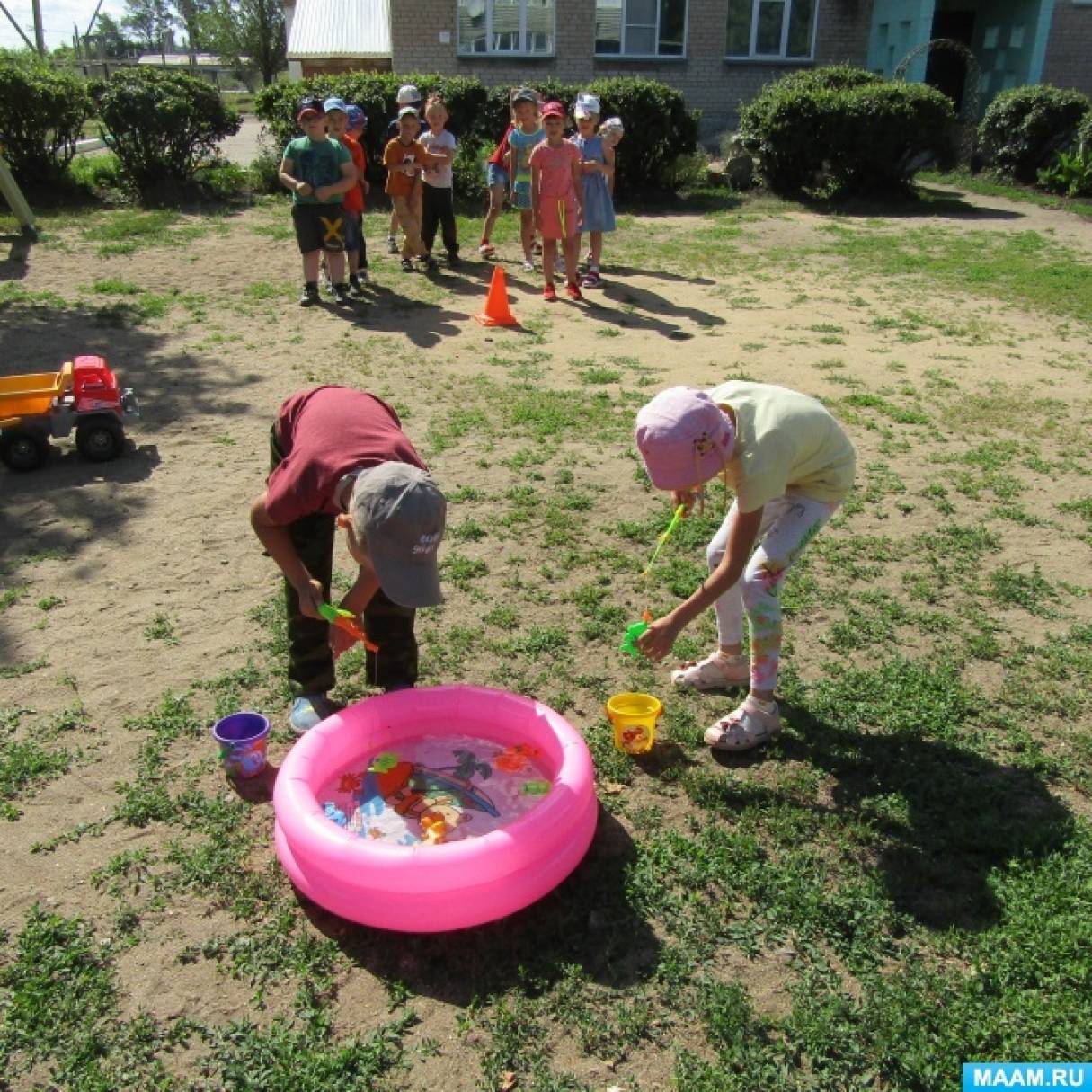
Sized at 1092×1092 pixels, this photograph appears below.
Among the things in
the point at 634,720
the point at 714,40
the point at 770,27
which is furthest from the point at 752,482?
the point at 770,27

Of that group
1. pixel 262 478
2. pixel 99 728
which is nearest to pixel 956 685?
pixel 99 728

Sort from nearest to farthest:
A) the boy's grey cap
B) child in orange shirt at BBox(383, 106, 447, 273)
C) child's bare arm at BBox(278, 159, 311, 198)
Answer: the boy's grey cap
child's bare arm at BBox(278, 159, 311, 198)
child in orange shirt at BBox(383, 106, 447, 273)

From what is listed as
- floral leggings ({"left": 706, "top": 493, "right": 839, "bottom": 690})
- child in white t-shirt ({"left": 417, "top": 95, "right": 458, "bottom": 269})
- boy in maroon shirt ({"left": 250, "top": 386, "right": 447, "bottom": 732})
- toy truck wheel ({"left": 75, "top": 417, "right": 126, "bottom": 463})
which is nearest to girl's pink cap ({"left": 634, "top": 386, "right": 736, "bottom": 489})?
floral leggings ({"left": 706, "top": 493, "right": 839, "bottom": 690})

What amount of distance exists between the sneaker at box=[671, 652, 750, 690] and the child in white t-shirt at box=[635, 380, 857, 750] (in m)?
0.28

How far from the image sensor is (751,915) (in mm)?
2889

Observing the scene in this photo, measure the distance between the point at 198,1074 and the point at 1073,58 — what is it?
24393 millimetres

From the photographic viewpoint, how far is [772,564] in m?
3.35

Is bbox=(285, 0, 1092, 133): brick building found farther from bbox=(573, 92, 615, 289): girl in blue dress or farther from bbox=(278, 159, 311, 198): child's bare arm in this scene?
bbox=(278, 159, 311, 198): child's bare arm

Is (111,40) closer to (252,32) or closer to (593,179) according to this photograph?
(252,32)

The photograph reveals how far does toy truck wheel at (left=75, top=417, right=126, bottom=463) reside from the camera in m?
5.80

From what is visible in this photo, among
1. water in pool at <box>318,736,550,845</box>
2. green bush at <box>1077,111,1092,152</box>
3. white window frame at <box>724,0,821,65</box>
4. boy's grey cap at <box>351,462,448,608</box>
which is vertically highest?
white window frame at <box>724,0,821,65</box>

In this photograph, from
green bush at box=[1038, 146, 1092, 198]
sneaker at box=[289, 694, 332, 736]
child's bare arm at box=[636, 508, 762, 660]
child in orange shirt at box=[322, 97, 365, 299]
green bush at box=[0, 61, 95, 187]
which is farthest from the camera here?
green bush at box=[1038, 146, 1092, 198]

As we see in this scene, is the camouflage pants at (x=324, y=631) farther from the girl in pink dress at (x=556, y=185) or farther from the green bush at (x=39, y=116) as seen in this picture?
the green bush at (x=39, y=116)

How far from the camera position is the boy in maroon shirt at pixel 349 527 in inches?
103
